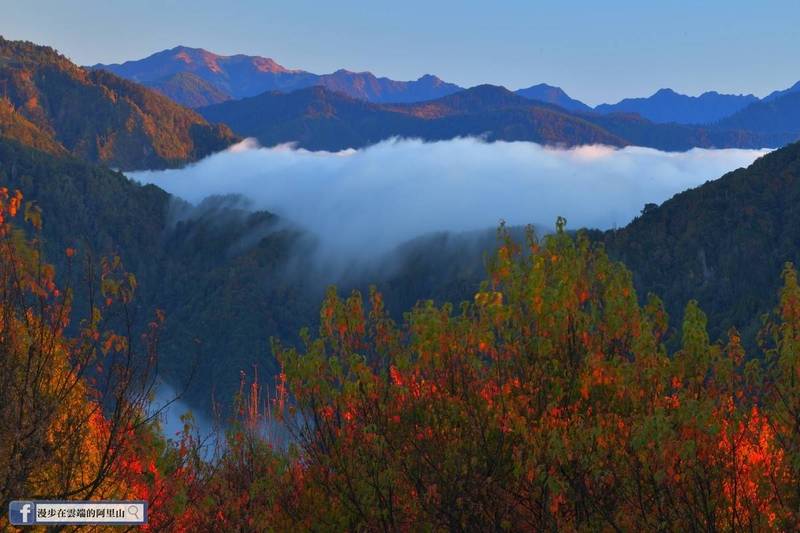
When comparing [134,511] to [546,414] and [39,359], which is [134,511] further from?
[546,414]

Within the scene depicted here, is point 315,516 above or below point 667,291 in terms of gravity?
above

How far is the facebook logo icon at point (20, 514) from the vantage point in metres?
11.7

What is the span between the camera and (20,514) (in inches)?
465

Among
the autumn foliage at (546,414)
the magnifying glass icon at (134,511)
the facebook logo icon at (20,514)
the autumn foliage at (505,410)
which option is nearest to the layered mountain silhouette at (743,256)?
the autumn foliage at (546,414)

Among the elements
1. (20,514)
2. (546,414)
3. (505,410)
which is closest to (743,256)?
(546,414)

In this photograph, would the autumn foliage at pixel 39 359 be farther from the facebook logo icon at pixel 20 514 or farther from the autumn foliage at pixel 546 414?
the autumn foliage at pixel 546 414

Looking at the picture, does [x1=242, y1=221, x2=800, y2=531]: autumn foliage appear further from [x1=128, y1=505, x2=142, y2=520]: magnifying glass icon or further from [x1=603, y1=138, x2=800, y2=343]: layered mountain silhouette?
[x1=603, y1=138, x2=800, y2=343]: layered mountain silhouette

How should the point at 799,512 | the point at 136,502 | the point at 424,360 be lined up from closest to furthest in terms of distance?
1. the point at 136,502
2. the point at 799,512
3. the point at 424,360

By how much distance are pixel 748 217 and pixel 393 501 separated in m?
191

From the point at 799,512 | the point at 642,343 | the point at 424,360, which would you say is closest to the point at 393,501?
the point at 424,360

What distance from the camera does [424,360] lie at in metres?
18.3

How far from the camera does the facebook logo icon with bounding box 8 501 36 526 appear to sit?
38.4 ft

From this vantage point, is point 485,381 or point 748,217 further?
point 748,217

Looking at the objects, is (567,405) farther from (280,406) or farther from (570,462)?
(280,406)
